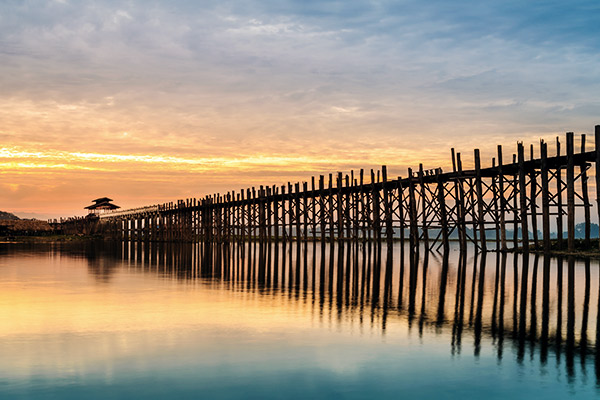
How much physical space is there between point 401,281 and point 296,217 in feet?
101

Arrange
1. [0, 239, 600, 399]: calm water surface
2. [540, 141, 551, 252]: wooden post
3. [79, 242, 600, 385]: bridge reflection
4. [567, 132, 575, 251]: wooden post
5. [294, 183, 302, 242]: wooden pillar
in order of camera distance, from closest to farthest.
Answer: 1. [0, 239, 600, 399]: calm water surface
2. [79, 242, 600, 385]: bridge reflection
3. [567, 132, 575, 251]: wooden post
4. [540, 141, 551, 252]: wooden post
5. [294, 183, 302, 242]: wooden pillar

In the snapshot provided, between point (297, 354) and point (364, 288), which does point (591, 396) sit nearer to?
point (297, 354)

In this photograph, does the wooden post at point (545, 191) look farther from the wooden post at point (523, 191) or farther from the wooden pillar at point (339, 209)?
the wooden pillar at point (339, 209)

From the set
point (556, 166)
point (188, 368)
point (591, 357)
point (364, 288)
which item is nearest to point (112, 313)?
point (188, 368)

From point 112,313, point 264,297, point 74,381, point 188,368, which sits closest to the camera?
point 74,381

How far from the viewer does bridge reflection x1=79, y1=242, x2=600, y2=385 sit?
32.1 feet

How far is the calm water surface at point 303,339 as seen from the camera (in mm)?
7480

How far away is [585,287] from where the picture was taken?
16.9 metres

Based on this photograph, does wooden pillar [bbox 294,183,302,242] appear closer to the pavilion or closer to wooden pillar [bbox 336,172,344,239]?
wooden pillar [bbox 336,172,344,239]

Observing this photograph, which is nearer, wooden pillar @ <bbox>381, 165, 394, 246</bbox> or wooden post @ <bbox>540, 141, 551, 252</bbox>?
wooden post @ <bbox>540, 141, 551, 252</bbox>

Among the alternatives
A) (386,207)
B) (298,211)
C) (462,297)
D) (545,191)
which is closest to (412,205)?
(386,207)

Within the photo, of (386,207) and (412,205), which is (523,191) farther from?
(386,207)

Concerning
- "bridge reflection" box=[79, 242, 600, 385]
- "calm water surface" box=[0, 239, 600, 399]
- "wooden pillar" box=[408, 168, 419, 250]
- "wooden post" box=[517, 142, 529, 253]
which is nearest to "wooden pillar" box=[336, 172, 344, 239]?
"wooden pillar" box=[408, 168, 419, 250]

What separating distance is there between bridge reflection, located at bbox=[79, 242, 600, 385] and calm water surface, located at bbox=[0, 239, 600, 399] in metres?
0.05
